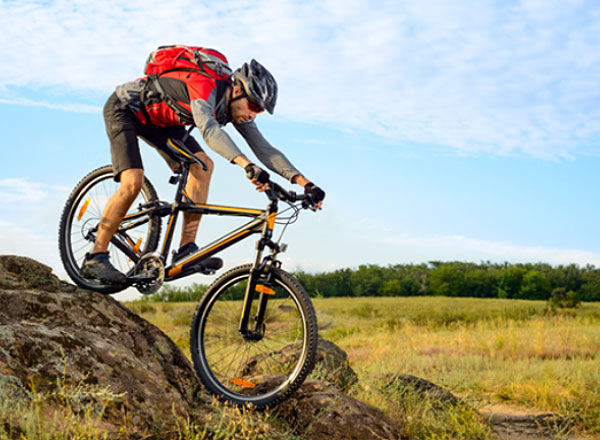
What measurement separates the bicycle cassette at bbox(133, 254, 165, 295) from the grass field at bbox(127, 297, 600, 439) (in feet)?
8.84

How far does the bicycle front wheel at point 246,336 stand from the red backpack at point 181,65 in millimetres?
1767

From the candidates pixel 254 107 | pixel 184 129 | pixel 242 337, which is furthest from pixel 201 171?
pixel 242 337

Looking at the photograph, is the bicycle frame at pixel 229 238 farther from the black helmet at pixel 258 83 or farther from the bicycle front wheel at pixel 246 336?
the black helmet at pixel 258 83

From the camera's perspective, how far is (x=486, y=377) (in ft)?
35.9

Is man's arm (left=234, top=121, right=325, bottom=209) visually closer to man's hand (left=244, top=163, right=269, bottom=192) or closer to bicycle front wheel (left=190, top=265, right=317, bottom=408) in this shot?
man's hand (left=244, top=163, right=269, bottom=192)

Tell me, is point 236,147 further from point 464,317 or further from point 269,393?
point 464,317

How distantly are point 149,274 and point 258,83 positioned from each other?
209cm

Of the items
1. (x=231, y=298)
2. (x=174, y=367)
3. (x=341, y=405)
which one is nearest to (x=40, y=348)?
(x=174, y=367)

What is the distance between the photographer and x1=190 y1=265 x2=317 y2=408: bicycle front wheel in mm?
4543

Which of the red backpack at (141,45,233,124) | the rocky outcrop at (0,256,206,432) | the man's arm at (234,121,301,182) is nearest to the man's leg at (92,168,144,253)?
the rocky outcrop at (0,256,206,432)

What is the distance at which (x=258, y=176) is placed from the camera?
457 cm

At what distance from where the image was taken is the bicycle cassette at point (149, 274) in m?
5.47

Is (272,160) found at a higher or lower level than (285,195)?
higher

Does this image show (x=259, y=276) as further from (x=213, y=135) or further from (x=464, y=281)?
(x=464, y=281)
